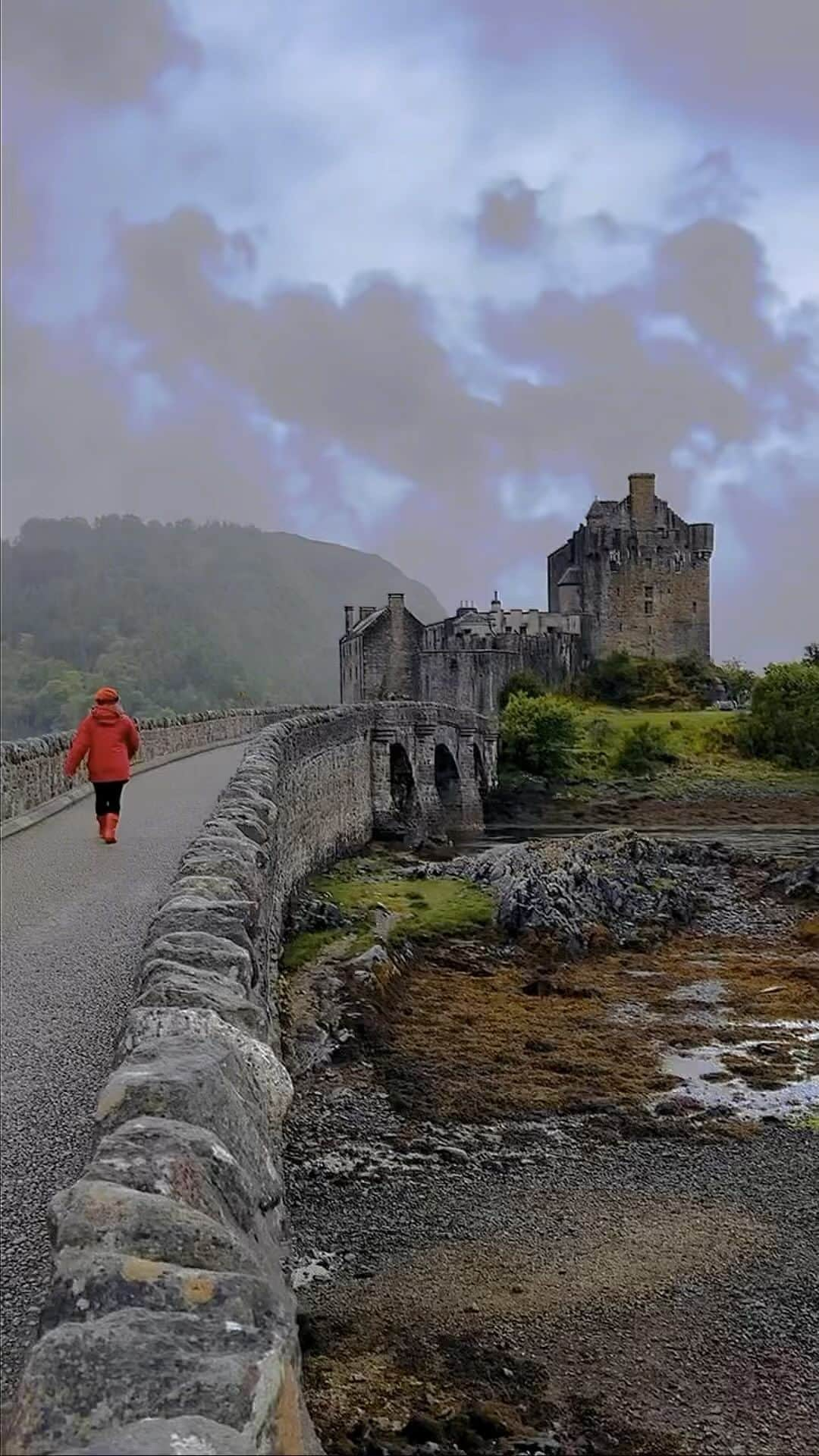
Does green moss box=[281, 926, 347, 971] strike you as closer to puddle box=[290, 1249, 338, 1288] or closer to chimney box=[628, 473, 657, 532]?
puddle box=[290, 1249, 338, 1288]

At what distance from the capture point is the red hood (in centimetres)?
1185

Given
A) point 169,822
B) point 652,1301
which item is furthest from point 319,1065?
point 652,1301

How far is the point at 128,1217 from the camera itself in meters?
2.55

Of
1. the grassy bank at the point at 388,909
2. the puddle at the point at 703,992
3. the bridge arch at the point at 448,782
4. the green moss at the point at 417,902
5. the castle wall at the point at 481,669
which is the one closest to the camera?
the puddle at the point at 703,992

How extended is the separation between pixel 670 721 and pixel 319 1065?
4143 cm

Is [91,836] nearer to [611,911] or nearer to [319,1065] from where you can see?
[319,1065]

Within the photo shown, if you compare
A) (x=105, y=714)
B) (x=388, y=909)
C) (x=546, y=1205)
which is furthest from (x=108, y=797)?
(x=388, y=909)

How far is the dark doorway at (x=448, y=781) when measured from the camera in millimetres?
40438

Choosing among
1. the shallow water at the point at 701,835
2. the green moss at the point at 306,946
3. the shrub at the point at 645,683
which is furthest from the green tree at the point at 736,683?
the green moss at the point at 306,946

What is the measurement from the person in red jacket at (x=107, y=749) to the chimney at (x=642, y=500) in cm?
5493

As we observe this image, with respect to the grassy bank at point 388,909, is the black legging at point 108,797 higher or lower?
higher

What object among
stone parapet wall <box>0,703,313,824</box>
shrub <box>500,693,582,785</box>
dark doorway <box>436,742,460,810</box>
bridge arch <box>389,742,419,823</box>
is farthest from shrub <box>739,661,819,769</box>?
stone parapet wall <box>0,703,313,824</box>

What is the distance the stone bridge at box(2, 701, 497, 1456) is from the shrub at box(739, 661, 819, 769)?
41.4 m

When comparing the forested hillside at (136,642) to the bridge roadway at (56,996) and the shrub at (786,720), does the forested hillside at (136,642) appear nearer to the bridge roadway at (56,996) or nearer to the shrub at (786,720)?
the shrub at (786,720)
